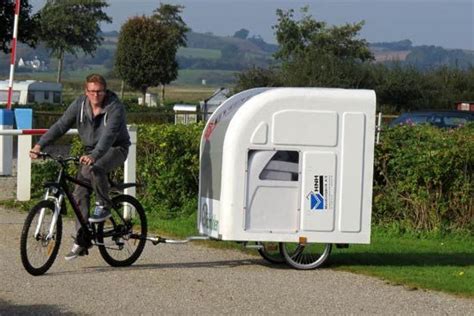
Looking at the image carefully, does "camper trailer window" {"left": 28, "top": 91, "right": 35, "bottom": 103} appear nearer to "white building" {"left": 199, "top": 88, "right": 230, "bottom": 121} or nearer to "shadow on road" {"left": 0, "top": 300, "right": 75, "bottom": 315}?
"white building" {"left": 199, "top": 88, "right": 230, "bottom": 121}

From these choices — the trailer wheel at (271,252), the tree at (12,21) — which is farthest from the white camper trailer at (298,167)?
the tree at (12,21)

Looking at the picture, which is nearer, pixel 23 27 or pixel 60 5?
pixel 23 27

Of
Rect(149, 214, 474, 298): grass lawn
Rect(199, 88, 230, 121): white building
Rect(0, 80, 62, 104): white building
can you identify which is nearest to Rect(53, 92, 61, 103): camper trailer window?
Rect(0, 80, 62, 104): white building

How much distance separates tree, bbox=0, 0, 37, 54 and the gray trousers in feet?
76.3

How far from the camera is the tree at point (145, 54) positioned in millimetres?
69500

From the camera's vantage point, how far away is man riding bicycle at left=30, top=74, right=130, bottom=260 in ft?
31.6

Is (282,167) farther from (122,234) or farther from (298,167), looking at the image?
(122,234)

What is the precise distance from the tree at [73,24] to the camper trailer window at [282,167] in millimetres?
59171

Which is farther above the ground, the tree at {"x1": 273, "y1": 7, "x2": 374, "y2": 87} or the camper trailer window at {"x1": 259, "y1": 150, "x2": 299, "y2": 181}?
the tree at {"x1": 273, "y1": 7, "x2": 374, "y2": 87}

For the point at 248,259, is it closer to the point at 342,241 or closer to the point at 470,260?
the point at 342,241

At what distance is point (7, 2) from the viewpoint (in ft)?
106

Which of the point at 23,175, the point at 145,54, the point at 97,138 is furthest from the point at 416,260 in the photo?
the point at 145,54

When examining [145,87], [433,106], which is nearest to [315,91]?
[433,106]

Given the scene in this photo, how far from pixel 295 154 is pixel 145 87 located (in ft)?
201
